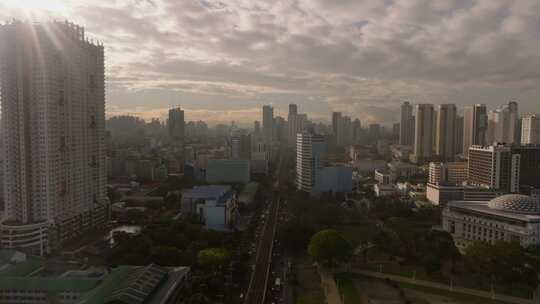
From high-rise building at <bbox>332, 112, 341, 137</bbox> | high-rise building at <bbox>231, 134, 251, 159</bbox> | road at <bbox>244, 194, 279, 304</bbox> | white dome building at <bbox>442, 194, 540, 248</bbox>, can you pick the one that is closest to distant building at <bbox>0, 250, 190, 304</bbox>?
road at <bbox>244, 194, 279, 304</bbox>

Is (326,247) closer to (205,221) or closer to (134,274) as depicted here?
(134,274)

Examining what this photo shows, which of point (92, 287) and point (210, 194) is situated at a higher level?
point (210, 194)

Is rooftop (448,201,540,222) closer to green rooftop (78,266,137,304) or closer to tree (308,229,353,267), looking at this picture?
tree (308,229,353,267)

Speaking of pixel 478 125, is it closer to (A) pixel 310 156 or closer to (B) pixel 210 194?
(A) pixel 310 156

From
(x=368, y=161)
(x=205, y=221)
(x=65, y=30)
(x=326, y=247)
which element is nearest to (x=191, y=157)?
(x=368, y=161)

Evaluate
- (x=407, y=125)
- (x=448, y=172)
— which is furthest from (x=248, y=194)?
(x=407, y=125)
